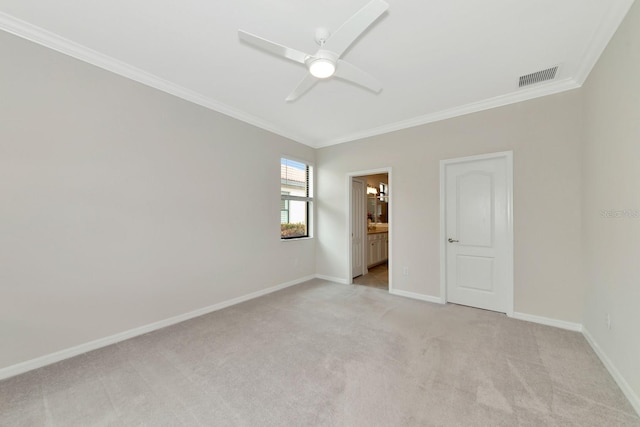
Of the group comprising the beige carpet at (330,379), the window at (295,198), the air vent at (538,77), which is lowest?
the beige carpet at (330,379)

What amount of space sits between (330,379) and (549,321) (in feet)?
9.04

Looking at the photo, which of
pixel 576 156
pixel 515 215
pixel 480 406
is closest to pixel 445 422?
pixel 480 406

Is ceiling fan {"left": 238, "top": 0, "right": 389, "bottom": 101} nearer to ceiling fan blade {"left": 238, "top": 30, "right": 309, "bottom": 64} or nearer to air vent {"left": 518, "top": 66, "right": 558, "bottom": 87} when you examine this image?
ceiling fan blade {"left": 238, "top": 30, "right": 309, "bottom": 64}

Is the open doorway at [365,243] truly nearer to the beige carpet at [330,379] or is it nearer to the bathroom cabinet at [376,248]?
the bathroom cabinet at [376,248]

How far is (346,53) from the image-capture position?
234 centimetres

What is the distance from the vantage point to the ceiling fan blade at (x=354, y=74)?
1985 mm

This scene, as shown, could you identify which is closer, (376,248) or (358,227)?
(358,227)

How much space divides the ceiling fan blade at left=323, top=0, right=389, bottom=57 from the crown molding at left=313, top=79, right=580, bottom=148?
7.92 feet

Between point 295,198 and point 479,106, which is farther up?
point 479,106

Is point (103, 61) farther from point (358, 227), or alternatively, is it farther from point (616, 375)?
point (616, 375)

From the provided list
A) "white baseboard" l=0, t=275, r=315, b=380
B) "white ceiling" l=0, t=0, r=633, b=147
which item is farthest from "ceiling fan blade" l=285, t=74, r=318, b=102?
"white baseboard" l=0, t=275, r=315, b=380

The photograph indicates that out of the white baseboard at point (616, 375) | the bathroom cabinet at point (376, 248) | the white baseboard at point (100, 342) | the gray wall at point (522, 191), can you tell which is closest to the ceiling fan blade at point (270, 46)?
the gray wall at point (522, 191)

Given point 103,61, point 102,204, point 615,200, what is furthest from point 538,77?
point 102,204

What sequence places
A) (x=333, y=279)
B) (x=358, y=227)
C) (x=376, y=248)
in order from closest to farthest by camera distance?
(x=333, y=279) < (x=358, y=227) < (x=376, y=248)
